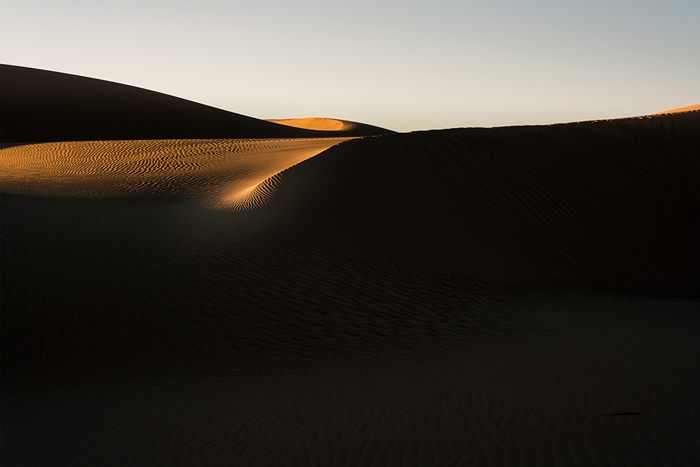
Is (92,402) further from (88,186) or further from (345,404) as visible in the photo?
(88,186)

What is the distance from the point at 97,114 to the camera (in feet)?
130

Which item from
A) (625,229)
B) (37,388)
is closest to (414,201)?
(625,229)

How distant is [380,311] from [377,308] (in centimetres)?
11

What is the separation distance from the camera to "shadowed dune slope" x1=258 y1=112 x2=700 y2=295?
11211 mm

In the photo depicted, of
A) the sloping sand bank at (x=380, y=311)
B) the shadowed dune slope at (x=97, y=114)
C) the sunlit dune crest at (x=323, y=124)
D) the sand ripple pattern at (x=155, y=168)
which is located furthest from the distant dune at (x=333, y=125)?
the sloping sand bank at (x=380, y=311)

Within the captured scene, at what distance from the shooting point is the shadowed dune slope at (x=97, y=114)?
36656 millimetres

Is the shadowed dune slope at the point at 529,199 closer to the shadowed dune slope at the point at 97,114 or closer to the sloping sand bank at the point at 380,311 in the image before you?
the sloping sand bank at the point at 380,311

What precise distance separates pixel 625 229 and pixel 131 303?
10.6m

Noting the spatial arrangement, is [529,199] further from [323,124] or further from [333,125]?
[323,124]

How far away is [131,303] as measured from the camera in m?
7.81

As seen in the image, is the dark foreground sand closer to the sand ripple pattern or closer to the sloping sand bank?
the sloping sand bank

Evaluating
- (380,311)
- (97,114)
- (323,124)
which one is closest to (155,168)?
(380,311)

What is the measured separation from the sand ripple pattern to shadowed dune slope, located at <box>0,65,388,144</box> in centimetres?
1425

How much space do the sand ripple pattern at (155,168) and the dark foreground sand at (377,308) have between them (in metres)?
0.23
